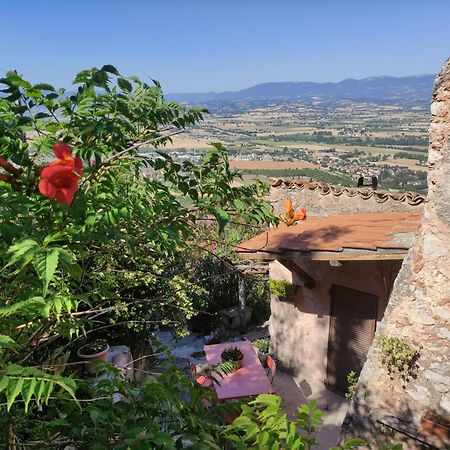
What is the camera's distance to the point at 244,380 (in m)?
7.04

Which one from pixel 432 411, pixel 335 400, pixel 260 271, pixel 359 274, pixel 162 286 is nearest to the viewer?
pixel 432 411

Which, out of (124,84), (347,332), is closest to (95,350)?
(347,332)

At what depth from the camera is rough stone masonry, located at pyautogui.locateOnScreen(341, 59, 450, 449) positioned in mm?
3703

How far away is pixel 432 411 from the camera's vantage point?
370 cm

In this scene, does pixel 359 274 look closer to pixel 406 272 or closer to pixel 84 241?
pixel 406 272

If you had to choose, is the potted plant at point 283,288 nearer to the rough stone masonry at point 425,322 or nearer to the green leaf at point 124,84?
the rough stone masonry at point 425,322

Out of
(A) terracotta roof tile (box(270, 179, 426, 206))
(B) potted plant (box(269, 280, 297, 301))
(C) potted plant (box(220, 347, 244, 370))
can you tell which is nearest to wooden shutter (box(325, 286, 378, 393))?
(B) potted plant (box(269, 280, 297, 301))

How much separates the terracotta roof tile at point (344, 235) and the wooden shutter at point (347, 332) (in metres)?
1.53

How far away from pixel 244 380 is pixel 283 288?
6.92 ft

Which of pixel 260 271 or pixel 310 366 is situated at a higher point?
pixel 260 271

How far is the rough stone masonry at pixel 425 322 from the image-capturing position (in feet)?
12.1

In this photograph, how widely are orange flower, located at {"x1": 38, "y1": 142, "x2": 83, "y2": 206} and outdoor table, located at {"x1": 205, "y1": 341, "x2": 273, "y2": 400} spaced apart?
17.6 feet

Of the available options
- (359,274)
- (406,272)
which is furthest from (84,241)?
(359,274)

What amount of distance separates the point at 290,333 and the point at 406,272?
504 cm
